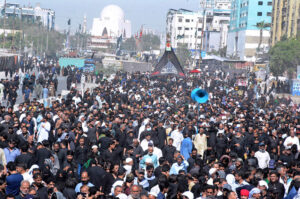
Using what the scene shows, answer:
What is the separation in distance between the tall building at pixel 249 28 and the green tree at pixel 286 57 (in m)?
36.2

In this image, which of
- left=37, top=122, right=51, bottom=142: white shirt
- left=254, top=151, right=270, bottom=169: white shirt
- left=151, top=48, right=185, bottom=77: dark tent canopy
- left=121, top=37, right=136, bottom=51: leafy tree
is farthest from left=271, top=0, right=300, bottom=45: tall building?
left=121, top=37, right=136, bottom=51: leafy tree

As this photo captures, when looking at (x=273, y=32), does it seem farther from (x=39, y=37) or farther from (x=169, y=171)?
(x=169, y=171)

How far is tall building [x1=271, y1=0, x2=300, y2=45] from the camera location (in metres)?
70.9

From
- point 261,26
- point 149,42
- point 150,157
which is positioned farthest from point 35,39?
point 150,157

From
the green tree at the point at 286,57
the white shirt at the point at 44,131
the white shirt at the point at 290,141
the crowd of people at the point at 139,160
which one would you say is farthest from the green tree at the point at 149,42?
the white shirt at the point at 44,131

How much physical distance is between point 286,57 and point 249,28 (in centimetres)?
4275

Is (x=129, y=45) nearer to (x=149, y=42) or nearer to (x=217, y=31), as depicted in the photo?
(x=149, y=42)

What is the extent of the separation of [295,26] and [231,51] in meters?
38.7

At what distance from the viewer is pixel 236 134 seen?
15812 mm

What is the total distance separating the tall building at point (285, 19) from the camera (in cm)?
7088

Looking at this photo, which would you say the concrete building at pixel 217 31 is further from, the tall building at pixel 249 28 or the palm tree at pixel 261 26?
the palm tree at pixel 261 26

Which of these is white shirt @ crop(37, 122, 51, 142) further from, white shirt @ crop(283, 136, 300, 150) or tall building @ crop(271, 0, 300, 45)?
tall building @ crop(271, 0, 300, 45)

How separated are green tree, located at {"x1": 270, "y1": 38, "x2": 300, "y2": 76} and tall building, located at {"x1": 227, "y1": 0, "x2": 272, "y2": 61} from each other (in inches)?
1424

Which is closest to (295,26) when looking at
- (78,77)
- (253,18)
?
(253,18)
